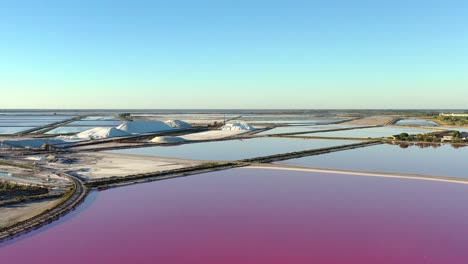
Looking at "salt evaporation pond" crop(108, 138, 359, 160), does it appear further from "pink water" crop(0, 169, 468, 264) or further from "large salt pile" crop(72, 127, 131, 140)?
"pink water" crop(0, 169, 468, 264)

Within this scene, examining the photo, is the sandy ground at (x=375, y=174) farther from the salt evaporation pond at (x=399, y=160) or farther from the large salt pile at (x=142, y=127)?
the large salt pile at (x=142, y=127)

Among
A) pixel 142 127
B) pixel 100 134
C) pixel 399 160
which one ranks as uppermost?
pixel 142 127

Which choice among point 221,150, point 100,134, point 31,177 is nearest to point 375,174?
point 221,150

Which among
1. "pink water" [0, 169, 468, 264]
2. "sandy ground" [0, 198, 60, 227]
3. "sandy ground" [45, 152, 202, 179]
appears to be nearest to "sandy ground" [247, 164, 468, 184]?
"pink water" [0, 169, 468, 264]

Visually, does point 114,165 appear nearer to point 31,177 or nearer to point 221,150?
point 31,177

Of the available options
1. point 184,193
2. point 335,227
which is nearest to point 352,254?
point 335,227

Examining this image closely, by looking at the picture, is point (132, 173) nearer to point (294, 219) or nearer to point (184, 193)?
point (184, 193)
